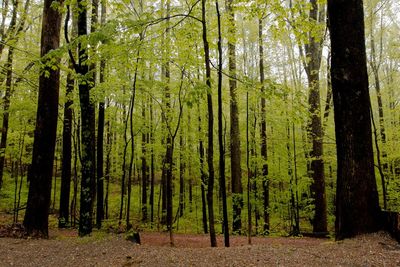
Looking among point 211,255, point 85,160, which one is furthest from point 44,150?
point 211,255

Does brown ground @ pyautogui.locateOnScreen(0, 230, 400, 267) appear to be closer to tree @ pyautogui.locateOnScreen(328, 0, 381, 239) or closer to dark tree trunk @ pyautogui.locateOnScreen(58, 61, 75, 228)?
tree @ pyautogui.locateOnScreen(328, 0, 381, 239)

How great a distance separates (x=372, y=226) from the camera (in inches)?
157

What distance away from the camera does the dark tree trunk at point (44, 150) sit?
734cm

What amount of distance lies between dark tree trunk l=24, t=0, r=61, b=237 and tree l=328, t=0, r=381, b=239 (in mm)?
6617

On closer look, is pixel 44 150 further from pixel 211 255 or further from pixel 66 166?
pixel 211 255

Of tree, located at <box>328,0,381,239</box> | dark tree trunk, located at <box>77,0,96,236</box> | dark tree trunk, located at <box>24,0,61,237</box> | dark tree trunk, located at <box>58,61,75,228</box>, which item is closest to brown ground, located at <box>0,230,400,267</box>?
tree, located at <box>328,0,381,239</box>

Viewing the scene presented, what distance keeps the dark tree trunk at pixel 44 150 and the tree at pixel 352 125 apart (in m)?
6.62

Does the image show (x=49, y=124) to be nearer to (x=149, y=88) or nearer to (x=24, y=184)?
(x=149, y=88)

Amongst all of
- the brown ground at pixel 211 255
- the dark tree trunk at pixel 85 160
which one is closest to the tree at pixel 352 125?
the brown ground at pixel 211 255

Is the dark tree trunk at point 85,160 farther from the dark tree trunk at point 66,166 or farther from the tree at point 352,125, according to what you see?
the dark tree trunk at point 66,166

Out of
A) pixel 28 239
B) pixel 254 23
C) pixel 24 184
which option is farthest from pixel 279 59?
pixel 24 184

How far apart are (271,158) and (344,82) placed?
11.5m

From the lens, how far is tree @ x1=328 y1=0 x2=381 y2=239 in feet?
13.2

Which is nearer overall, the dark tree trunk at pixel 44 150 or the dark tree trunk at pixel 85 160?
the dark tree trunk at pixel 85 160
